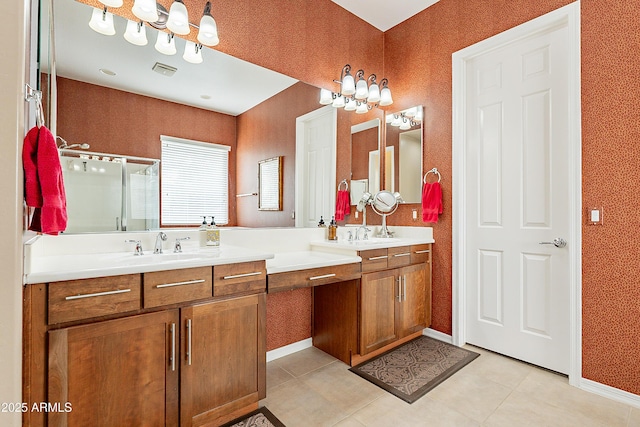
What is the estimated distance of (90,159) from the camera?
1772 millimetres

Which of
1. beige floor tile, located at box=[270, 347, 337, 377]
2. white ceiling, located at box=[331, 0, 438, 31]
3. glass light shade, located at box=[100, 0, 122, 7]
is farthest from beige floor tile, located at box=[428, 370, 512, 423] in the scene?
white ceiling, located at box=[331, 0, 438, 31]

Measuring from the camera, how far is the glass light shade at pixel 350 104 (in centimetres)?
295

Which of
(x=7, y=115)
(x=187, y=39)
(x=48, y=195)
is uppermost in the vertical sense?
(x=187, y=39)

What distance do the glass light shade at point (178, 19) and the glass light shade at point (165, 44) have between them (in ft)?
0.24

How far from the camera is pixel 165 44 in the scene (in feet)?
6.47

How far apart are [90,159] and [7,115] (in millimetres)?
931

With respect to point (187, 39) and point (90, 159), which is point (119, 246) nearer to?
point (90, 159)

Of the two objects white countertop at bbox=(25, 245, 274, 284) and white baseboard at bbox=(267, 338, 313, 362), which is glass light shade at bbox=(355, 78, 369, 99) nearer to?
white countertop at bbox=(25, 245, 274, 284)

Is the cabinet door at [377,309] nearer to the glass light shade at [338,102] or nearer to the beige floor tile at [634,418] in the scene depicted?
the beige floor tile at [634,418]

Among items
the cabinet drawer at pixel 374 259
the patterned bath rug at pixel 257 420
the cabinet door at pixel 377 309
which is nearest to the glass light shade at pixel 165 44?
the cabinet drawer at pixel 374 259

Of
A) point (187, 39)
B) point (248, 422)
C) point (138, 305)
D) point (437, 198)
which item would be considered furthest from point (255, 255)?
point (437, 198)

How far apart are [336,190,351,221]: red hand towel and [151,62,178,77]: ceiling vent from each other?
1649mm

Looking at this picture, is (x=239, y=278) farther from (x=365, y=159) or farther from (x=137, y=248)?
(x=365, y=159)

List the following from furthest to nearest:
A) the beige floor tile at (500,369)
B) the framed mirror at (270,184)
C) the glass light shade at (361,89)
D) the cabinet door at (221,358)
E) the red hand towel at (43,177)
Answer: the glass light shade at (361,89), the framed mirror at (270,184), the beige floor tile at (500,369), the cabinet door at (221,358), the red hand towel at (43,177)
